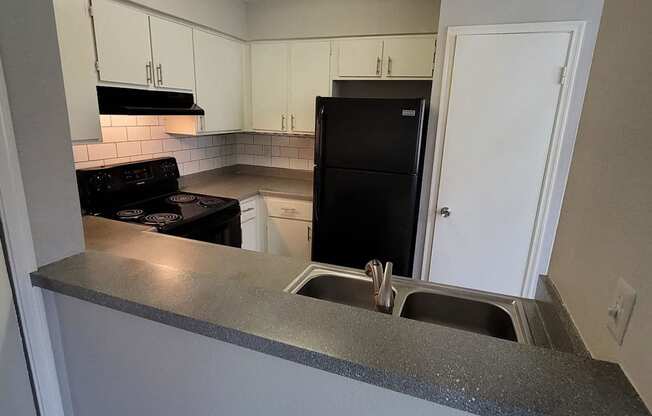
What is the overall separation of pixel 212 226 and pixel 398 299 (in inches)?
61.0

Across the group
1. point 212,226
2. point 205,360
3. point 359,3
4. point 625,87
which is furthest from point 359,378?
point 359,3

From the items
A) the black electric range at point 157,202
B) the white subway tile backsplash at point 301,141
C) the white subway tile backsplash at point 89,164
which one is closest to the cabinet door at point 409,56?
the white subway tile backsplash at point 301,141

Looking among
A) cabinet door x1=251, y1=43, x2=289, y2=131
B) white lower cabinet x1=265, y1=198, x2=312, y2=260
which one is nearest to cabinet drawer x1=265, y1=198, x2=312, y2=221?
white lower cabinet x1=265, y1=198, x2=312, y2=260

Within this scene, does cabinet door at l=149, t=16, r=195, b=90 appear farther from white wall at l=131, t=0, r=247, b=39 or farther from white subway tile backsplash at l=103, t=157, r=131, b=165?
white subway tile backsplash at l=103, t=157, r=131, b=165

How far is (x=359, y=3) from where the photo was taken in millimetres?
2645

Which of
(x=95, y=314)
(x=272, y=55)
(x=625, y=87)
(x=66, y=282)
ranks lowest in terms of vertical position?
(x=95, y=314)

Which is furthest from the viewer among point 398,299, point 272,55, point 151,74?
point 272,55

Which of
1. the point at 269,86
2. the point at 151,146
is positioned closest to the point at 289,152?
the point at 269,86

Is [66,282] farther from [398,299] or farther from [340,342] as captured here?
[398,299]

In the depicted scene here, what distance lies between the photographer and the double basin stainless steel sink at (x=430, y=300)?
1.14 meters

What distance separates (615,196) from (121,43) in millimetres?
2357

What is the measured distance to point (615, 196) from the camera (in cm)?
67

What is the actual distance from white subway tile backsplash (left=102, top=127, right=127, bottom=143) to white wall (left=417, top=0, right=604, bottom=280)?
6.99 feet

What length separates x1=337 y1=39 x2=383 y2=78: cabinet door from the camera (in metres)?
2.66
